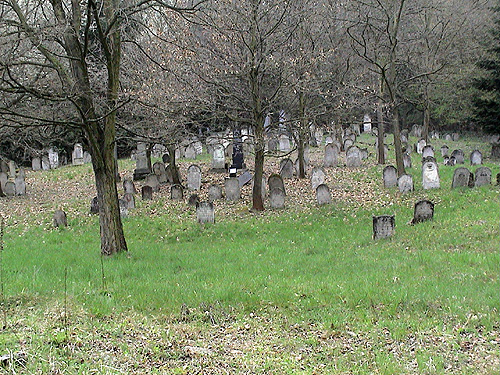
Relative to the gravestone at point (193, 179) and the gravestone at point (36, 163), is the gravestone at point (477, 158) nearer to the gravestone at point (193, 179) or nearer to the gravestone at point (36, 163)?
the gravestone at point (193, 179)

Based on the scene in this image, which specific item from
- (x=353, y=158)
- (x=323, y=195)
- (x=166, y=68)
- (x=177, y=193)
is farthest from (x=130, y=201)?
(x=353, y=158)

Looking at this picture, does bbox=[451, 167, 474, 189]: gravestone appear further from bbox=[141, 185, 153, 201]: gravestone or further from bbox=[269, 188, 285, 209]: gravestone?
bbox=[141, 185, 153, 201]: gravestone

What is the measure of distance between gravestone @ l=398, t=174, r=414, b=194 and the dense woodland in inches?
55.0

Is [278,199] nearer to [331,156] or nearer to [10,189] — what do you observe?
[331,156]

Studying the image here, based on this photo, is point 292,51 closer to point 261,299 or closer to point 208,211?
point 208,211

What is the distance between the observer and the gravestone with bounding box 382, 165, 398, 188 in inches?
627

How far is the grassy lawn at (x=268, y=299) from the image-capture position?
15.8 ft

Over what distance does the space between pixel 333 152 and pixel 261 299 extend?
1491cm

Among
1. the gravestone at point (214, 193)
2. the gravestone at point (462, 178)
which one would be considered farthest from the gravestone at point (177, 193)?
the gravestone at point (462, 178)

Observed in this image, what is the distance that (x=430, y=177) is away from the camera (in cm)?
1484

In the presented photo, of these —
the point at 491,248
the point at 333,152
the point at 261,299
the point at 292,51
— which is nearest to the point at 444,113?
the point at 333,152

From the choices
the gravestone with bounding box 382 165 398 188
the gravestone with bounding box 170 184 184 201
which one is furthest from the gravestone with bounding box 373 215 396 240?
the gravestone with bounding box 170 184 184 201

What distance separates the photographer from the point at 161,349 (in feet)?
16.5

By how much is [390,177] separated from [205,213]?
6.14m
